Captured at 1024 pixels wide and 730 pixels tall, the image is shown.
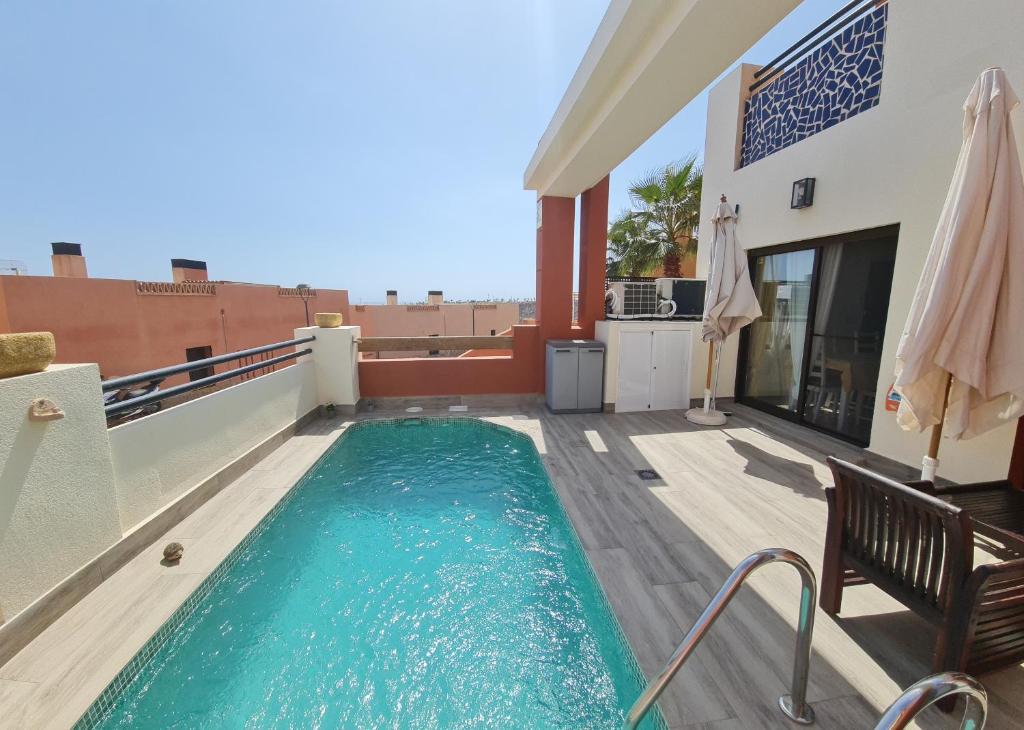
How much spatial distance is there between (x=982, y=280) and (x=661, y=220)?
9080 millimetres

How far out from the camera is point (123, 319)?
10.2 metres

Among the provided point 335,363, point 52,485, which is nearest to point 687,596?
point 52,485

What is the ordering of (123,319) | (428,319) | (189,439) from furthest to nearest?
(428,319) < (123,319) < (189,439)

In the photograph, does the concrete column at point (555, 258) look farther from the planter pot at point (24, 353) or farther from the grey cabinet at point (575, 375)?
the planter pot at point (24, 353)

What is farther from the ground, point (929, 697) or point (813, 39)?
point (813, 39)

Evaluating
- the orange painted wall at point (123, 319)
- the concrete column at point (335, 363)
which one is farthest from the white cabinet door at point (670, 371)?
the orange painted wall at point (123, 319)

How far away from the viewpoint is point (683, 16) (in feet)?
8.29

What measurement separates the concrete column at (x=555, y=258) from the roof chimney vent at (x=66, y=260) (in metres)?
13.7

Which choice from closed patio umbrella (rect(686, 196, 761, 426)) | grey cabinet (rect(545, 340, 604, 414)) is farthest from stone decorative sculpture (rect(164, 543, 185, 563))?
closed patio umbrella (rect(686, 196, 761, 426))

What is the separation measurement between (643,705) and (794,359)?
5790 millimetres

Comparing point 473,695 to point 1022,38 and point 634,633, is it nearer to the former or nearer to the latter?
point 634,633

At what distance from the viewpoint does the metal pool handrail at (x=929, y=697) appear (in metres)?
0.83

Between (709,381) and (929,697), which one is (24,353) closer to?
(929,697)

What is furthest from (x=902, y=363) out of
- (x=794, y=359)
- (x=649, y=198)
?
(x=649, y=198)
